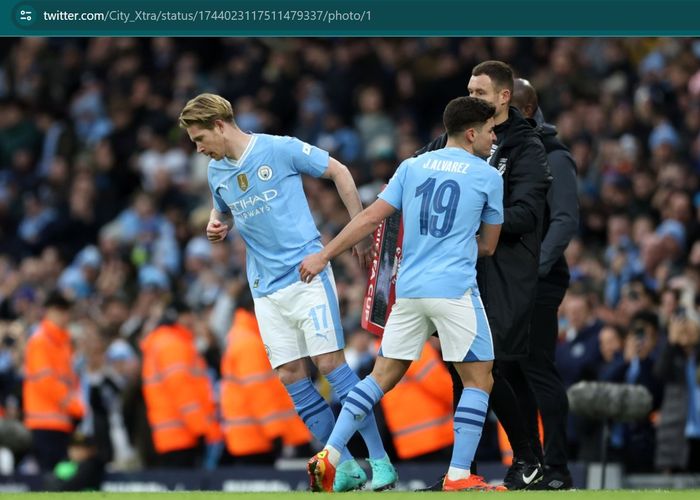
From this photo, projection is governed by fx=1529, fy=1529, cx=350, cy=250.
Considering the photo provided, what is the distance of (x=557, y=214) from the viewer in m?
9.14

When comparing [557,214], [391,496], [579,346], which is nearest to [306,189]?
[579,346]

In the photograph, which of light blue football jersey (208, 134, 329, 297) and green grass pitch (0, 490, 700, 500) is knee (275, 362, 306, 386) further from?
green grass pitch (0, 490, 700, 500)

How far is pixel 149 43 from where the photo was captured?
23375mm

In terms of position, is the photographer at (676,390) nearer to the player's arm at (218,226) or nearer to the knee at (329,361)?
the knee at (329,361)

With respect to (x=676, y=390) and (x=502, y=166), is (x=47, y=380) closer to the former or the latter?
(x=676, y=390)

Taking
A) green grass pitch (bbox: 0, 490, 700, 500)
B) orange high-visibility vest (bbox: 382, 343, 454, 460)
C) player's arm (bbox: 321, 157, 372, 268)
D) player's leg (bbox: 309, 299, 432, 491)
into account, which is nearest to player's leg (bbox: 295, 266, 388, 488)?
player's arm (bbox: 321, 157, 372, 268)

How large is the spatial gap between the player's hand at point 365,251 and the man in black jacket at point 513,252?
2.07 ft

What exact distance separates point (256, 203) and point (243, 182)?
0.45 ft

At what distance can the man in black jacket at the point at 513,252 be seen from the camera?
27.1ft

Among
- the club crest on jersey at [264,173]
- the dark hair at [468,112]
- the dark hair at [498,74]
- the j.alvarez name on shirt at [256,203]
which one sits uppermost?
the dark hair at [498,74]

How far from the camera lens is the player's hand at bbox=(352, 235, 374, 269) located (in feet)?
28.2

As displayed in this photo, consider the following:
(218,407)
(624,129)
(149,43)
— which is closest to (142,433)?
(218,407)

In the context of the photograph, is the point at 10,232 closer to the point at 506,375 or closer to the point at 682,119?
the point at 682,119

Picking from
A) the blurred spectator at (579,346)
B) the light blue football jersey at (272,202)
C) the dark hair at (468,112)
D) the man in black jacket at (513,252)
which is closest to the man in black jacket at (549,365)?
the man in black jacket at (513,252)
